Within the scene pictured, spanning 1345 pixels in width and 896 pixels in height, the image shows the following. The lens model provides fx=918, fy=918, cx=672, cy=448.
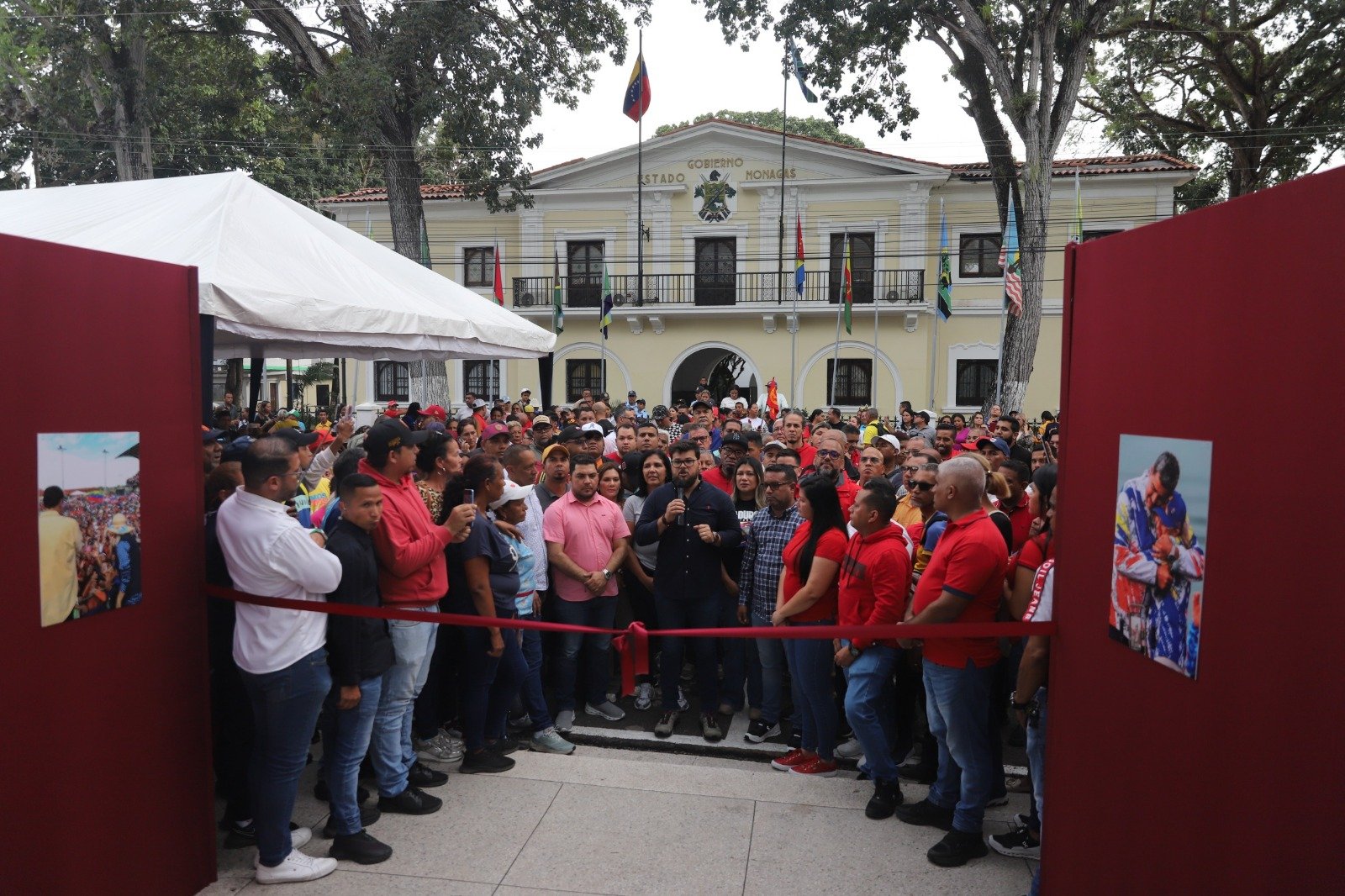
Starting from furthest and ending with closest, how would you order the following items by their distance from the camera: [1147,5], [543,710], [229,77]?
[229,77] < [1147,5] < [543,710]

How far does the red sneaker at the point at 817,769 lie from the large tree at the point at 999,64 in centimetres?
1612

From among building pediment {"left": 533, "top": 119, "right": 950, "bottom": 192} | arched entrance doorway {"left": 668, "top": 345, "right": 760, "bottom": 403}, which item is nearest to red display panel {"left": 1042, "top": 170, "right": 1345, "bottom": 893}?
building pediment {"left": 533, "top": 119, "right": 950, "bottom": 192}

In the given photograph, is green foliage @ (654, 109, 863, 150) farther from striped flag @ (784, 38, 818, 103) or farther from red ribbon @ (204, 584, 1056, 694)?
red ribbon @ (204, 584, 1056, 694)

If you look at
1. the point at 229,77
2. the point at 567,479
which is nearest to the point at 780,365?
the point at 229,77

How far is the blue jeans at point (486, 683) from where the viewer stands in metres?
4.86

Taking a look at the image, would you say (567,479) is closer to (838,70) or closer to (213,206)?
(213,206)

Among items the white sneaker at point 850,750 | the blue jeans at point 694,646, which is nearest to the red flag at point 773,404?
the blue jeans at point 694,646

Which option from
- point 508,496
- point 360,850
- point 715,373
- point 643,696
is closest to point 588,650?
point 643,696

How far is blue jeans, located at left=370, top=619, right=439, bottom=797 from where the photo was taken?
4.21 meters

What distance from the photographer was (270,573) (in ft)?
11.6

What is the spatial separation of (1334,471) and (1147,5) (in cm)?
2151

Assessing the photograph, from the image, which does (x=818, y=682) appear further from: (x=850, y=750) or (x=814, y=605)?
(x=850, y=750)

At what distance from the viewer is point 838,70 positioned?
19.5m

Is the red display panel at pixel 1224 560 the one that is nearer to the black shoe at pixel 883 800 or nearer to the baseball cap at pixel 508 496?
the black shoe at pixel 883 800
